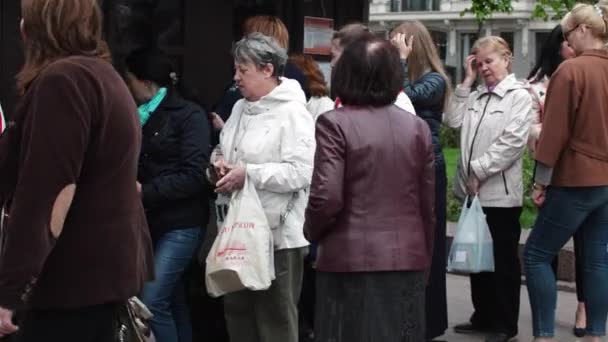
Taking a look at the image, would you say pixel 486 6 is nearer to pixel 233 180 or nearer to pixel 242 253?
pixel 233 180

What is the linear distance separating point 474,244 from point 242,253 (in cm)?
210

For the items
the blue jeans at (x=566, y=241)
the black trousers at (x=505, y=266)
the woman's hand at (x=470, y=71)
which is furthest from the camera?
the woman's hand at (x=470, y=71)

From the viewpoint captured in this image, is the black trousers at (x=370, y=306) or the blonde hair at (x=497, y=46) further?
the blonde hair at (x=497, y=46)

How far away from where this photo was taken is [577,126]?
20.5 ft

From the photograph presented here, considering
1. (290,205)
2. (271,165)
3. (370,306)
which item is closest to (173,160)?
(271,165)

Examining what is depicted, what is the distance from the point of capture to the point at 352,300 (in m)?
4.56

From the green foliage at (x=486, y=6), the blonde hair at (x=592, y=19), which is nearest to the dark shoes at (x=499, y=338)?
the blonde hair at (x=592, y=19)

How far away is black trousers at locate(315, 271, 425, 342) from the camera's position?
14.9ft

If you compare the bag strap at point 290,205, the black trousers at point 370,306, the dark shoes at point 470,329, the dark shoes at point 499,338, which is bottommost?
the dark shoes at point 470,329

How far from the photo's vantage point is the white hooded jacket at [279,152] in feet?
17.7

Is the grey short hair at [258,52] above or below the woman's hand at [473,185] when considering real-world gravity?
above

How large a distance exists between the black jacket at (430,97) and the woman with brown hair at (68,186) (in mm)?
3189

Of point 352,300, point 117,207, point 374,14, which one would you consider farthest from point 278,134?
point 374,14

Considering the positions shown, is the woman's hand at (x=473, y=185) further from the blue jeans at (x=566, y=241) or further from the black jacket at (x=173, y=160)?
the black jacket at (x=173, y=160)
